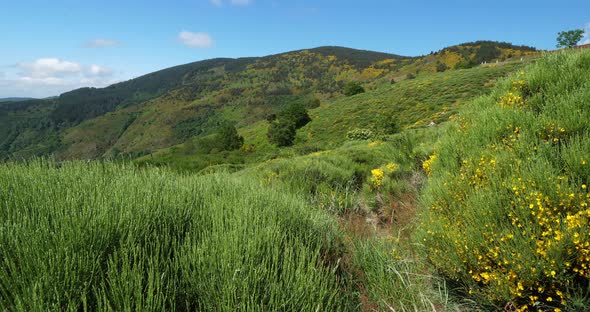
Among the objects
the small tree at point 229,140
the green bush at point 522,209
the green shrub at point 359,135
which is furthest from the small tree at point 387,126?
the small tree at point 229,140

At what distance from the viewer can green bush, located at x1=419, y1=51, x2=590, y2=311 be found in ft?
7.57

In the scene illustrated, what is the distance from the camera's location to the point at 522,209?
8.57ft

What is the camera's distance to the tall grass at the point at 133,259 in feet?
5.91

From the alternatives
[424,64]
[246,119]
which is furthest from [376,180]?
[246,119]

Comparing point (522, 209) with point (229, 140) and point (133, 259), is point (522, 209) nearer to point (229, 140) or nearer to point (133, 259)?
point (133, 259)

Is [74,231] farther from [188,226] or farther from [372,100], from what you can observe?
[372,100]

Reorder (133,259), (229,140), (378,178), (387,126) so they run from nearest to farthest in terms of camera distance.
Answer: (133,259), (378,178), (387,126), (229,140)

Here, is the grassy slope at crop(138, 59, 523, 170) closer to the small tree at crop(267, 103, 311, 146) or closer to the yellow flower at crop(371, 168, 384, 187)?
the small tree at crop(267, 103, 311, 146)

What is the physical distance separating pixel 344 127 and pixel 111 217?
144 feet

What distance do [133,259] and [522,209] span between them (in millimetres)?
3228

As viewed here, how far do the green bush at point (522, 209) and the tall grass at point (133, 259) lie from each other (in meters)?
1.15

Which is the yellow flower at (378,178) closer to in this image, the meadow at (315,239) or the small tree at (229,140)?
the meadow at (315,239)

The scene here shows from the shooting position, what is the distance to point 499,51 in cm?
10425

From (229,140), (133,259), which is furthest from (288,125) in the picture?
(133,259)
